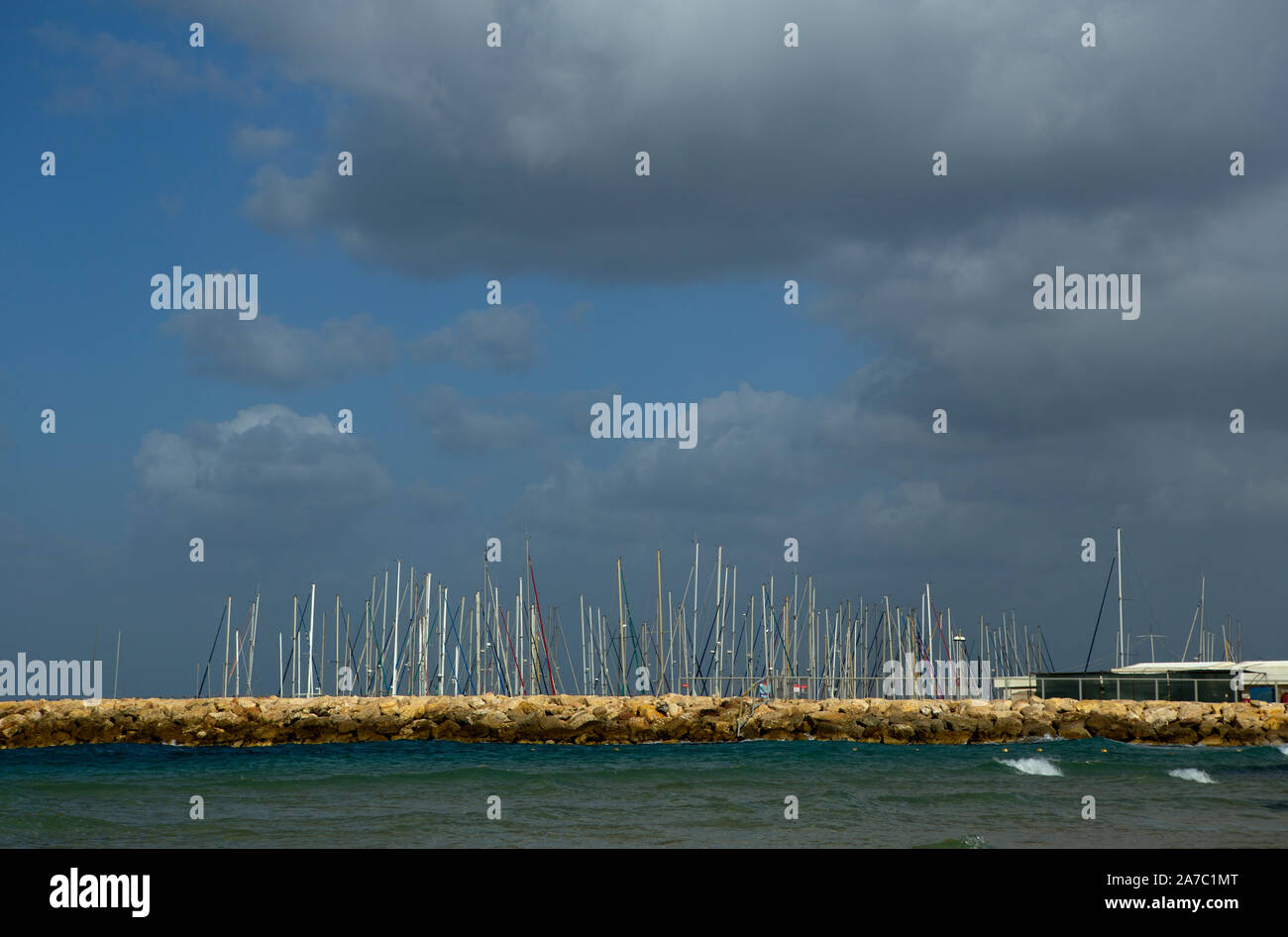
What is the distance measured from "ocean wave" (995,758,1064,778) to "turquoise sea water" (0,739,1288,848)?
0.12 meters

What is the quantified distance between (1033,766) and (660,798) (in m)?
14.8

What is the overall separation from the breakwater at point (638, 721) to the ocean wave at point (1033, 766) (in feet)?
51.1

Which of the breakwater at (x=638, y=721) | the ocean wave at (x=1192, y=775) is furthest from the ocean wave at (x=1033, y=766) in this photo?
the breakwater at (x=638, y=721)

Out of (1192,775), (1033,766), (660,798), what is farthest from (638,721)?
(660,798)

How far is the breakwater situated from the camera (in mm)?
55188

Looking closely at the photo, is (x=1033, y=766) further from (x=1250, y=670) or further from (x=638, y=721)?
(x=1250, y=670)

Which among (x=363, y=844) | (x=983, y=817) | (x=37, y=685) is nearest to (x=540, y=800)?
(x=363, y=844)

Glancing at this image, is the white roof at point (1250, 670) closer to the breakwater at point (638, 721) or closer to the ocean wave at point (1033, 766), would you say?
the breakwater at point (638, 721)

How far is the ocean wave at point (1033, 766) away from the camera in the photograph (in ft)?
117

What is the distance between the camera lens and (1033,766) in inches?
1465

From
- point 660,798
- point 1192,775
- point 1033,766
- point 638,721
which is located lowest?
point 638,721
